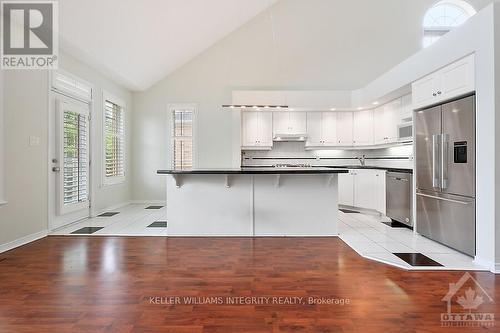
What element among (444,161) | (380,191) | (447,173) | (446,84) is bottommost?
(380,191)

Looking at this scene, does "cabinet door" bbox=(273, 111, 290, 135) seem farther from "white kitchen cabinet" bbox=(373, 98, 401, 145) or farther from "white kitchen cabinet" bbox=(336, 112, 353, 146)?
"white kitchen cabinet" bbox=(373, 98, 401, 145)

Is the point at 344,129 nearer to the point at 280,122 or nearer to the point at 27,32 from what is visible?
the point at 280,122

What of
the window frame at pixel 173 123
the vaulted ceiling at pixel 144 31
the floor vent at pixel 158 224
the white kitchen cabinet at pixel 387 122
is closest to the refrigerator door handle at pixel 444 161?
the white kitchen cabinet at pixel 387 122

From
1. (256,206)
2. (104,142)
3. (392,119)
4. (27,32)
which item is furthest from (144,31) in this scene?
(392,119)

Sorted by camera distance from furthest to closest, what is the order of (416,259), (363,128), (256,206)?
(363,128), (256,206), (416,259)

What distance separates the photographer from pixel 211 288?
2387 millimetres

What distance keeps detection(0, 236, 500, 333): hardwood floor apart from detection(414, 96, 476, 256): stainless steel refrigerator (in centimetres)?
67

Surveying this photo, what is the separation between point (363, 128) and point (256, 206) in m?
3.63

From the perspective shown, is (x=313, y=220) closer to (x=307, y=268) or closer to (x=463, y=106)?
(x=307, y=268)

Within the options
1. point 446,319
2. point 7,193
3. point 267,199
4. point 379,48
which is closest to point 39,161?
point 7,193

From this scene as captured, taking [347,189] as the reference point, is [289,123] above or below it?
above

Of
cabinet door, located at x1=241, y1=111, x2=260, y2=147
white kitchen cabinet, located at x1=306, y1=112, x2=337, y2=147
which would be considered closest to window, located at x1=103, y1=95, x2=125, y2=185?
cabinet door, located at x1=241, y1=111, x2=260, y2=147

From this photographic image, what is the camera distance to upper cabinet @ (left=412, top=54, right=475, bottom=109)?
3023mm

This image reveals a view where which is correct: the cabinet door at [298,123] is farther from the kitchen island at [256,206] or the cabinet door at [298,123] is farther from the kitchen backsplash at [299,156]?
the kitchen island at [256,206]
